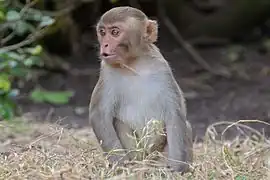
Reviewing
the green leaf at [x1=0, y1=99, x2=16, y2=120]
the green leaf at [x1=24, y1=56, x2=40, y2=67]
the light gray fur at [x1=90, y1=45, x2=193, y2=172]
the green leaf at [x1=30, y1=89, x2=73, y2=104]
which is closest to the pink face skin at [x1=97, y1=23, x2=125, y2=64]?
the light gray fur at [x1=90, y1=45, x2=193, y2=172]

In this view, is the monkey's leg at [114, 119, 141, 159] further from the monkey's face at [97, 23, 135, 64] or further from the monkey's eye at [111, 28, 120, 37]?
the monkey's eye at [111, 28, 120, 37]

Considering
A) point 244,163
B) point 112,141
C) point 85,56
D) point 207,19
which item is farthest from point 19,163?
point 207,19

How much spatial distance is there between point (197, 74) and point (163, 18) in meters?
1.08

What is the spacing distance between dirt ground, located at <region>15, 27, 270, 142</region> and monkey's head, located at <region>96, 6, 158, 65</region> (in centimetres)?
221

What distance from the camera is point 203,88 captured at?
9.80 m

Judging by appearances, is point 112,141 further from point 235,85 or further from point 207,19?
point 207,19

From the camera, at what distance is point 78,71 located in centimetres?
1030

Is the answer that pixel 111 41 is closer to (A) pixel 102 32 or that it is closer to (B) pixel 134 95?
(A) pixel 102 32

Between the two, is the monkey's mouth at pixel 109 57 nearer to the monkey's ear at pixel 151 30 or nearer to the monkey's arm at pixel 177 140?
the monkey's ear at pixel 151 30

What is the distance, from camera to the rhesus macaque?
5430 millimetres

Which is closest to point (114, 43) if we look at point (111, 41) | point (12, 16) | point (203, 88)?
point (111, 41)

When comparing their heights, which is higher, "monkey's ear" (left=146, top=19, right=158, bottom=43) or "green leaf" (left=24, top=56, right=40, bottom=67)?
"monkey's ear" (left=146, top=19, right=158, bottom=43)

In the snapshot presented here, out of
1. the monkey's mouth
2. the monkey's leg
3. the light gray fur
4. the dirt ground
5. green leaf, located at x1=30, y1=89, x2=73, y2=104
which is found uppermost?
the monkey's mouth

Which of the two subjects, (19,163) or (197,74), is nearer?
(19,163)
